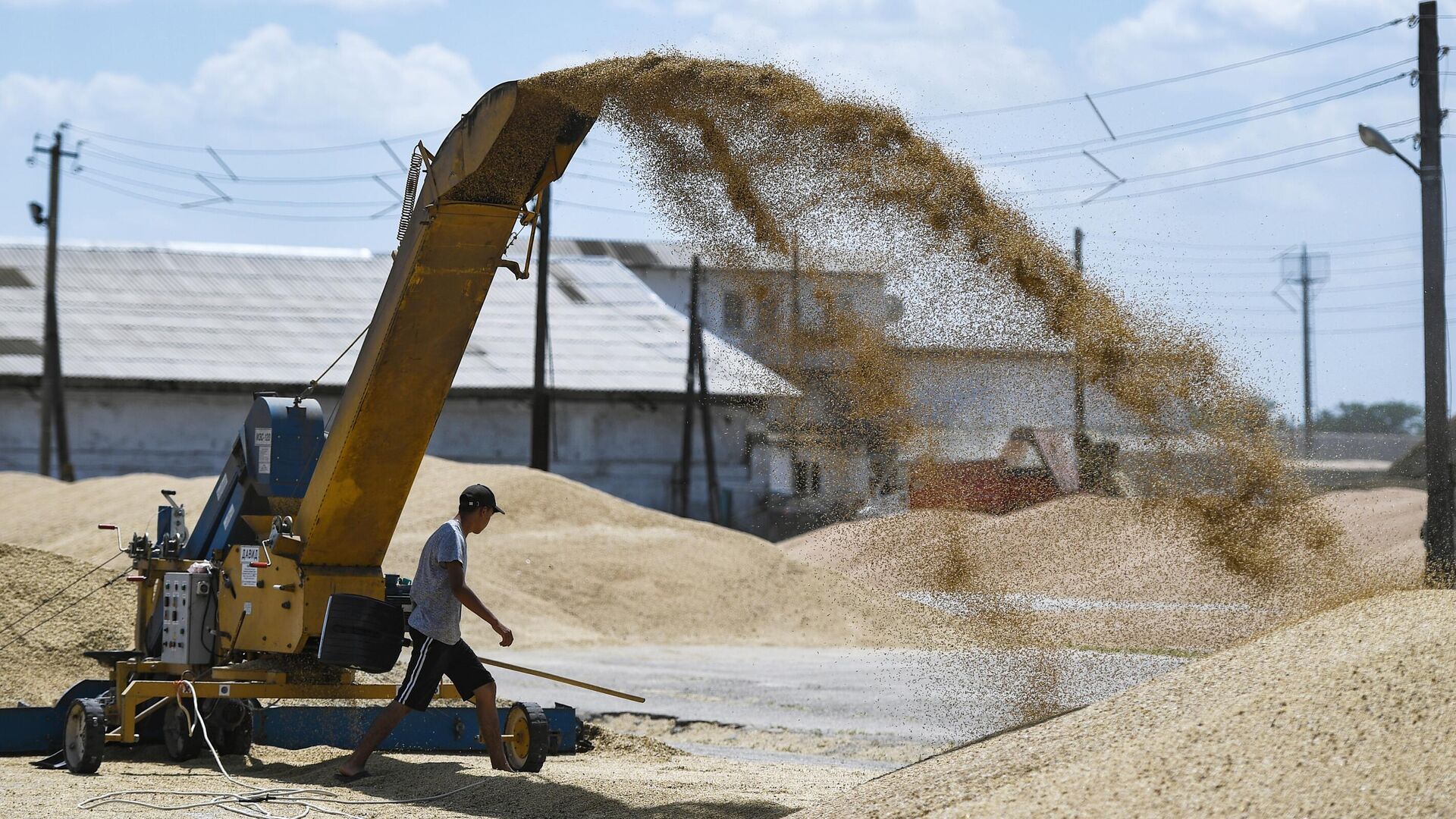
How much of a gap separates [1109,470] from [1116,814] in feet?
11.8

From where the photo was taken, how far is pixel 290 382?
122 ft

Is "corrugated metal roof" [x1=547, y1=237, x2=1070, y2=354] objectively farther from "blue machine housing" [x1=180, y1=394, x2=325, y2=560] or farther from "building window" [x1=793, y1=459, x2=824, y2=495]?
"blue machine housing" [x1=180, y1=394, x2=325, y2=560]

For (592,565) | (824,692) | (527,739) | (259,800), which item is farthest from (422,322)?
(592,565)

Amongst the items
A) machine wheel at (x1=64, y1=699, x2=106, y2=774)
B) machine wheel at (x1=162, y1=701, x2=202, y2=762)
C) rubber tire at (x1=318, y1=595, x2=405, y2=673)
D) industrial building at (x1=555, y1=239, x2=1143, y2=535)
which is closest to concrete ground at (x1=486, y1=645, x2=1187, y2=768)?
industrial building at (x1=555, y1=239, x2=1143, y2=535)

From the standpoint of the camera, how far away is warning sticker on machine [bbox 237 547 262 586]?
795 cm

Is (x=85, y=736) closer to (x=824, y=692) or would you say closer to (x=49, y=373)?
(x=824, y=692)

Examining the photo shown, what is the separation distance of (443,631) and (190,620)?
6.24ft

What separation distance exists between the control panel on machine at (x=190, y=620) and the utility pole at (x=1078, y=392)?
492 cm

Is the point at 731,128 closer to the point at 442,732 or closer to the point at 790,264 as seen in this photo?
the point at 790,264

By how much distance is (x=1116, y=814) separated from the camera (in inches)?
183

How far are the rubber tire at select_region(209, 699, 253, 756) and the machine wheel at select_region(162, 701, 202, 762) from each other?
11 cm

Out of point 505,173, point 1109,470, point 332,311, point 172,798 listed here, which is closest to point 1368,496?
point 1109,470

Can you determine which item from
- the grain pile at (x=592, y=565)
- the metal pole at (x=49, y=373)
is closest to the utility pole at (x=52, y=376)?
the metal pole at (x=49, y=373)

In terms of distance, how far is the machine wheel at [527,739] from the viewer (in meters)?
7.64
